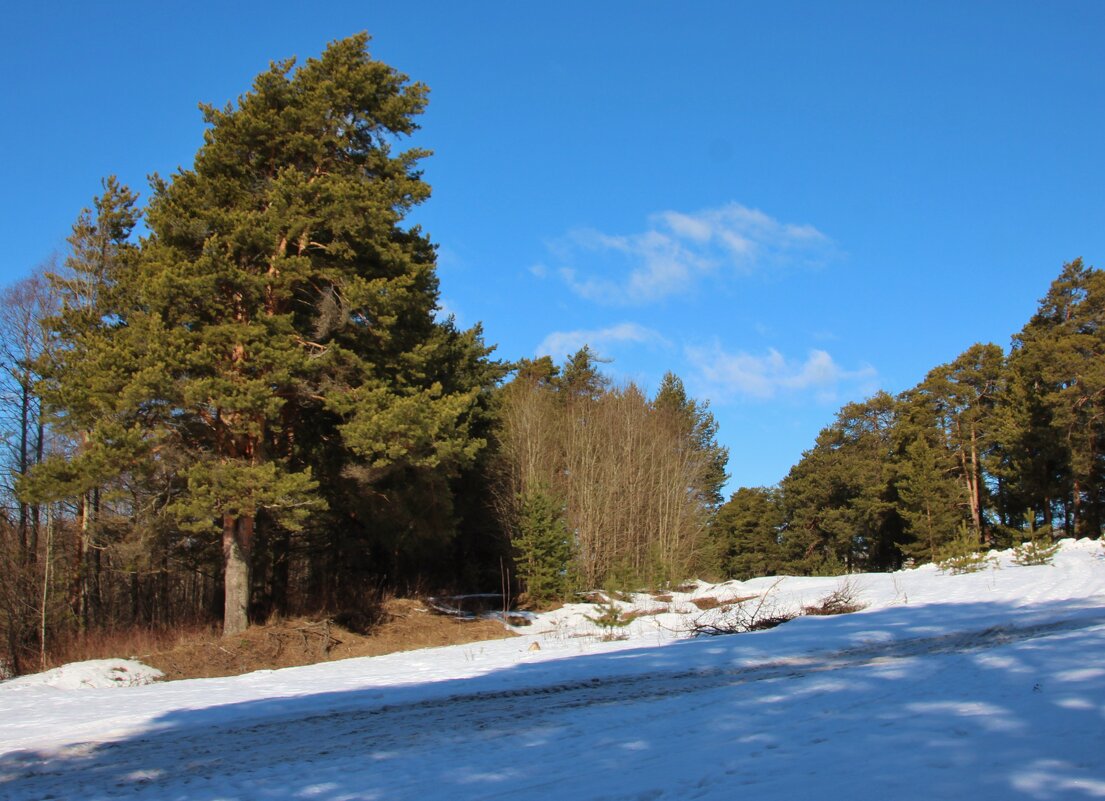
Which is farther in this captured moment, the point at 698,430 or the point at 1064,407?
the point at 698,430

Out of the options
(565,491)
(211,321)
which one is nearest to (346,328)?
(211,321)

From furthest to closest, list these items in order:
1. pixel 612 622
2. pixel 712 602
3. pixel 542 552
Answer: pixel 542 552 → pixel 712 602 → pixel 612 622

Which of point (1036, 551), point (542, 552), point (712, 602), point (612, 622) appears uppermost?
point (542, 552)

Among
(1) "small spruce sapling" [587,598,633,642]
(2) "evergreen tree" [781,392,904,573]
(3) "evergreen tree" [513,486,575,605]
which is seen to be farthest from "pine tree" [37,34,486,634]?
(2) "evergreen tree" [781,392,904,573]

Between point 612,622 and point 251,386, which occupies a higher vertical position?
point 251,386

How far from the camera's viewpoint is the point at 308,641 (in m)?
17.6

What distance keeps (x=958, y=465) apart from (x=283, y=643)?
151 feet

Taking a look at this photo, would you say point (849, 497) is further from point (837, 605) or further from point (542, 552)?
point (837, 605)

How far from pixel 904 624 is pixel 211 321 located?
15843 mm

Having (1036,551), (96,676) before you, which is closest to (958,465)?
(1036,551)

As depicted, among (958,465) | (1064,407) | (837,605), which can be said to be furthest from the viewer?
(958,465)

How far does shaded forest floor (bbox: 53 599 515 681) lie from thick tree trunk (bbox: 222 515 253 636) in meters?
0.42

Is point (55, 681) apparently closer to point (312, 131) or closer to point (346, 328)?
point (346, 328)

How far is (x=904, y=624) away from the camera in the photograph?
12.7 meters
